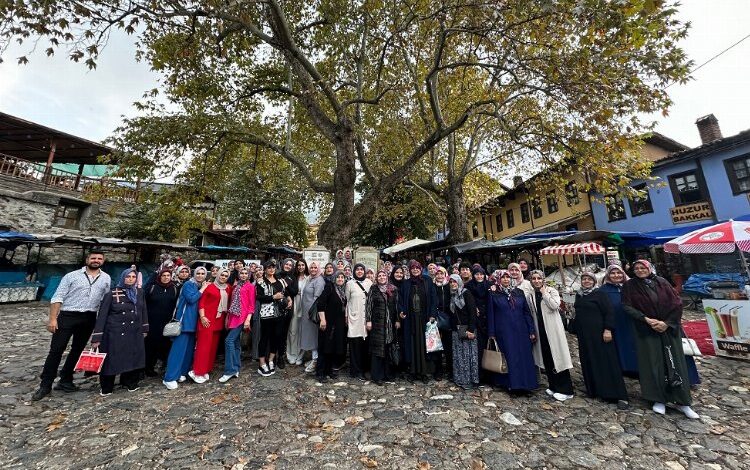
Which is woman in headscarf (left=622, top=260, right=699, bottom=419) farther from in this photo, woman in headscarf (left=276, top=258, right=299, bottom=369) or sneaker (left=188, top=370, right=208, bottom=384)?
sneaker (left=188, top=370, right=208, bottom=384)

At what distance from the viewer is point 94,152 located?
58.9ft

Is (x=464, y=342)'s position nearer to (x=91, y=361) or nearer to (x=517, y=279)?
(x=517, y=279)

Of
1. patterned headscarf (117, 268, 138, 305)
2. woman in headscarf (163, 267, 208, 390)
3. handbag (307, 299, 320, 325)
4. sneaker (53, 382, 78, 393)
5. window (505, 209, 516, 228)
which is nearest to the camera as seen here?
sneaker (53, 382, 78, 393)

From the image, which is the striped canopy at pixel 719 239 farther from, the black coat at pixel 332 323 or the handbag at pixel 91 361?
the handbag at pixel 91 361

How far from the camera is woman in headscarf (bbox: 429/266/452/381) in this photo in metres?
5.09

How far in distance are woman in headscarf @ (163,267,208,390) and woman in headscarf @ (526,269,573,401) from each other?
547 centimetres

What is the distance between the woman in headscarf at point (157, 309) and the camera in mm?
5102

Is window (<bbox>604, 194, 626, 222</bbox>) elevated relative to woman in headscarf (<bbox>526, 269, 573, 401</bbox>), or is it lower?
elevated

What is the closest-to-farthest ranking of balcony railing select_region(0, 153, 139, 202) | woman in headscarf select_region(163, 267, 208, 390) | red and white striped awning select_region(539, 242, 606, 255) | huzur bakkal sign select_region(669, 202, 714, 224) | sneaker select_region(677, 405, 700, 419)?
sneaker select_region(677, 405, 700, 419)
woman in headscarf select_region(163, 267, 208, 390)
red and white striped awning select_region(539, 242, 606, 255)
huzur bakkal sign select_region(669, 202, 714, 224)
balcony railing select_region(0, 153, 139, 202)

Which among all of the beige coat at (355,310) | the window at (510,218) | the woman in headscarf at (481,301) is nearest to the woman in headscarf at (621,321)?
the woman in headscarf at (481,301)

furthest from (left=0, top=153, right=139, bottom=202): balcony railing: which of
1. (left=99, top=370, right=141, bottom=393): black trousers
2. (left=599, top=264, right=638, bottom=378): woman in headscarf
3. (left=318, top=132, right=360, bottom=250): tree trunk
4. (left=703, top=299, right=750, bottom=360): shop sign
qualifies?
(left=703, top=299, right=750, bottom=360): shop sign

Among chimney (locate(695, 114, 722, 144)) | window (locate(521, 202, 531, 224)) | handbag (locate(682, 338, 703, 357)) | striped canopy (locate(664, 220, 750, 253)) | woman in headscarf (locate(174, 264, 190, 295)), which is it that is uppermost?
chimney (locate(695, 114, 722, 144))

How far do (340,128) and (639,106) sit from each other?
6.99 m

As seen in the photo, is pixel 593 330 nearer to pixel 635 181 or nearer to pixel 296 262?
pixel 296 262
